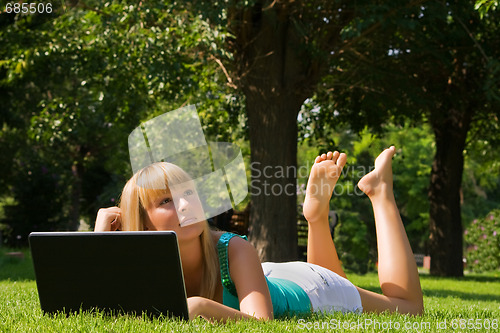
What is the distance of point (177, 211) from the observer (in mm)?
3180

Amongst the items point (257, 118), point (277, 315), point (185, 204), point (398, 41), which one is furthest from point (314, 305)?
point (398, 41)

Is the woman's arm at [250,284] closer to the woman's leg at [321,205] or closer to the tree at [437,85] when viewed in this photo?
the woman's leg at [321,205]

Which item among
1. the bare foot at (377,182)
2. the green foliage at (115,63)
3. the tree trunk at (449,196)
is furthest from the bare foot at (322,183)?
the tree trunk at (449,196)

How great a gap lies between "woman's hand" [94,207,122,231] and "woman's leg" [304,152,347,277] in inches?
50.7

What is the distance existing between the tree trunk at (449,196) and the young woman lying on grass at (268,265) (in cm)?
1099

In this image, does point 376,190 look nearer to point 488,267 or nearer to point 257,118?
point 257,118

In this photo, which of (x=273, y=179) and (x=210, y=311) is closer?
(x=210, y=311)

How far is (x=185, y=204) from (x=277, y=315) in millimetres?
914

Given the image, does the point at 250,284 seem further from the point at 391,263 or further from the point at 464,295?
the point at 464,295

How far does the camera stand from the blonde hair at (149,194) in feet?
10.4

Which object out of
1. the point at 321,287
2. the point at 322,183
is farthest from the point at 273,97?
the point at 321,287

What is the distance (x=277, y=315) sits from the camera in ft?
11.9

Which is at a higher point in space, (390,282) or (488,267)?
(390,282)

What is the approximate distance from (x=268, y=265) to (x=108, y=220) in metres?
1.22
